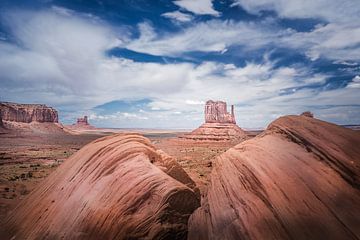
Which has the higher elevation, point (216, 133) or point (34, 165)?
point (216, 133)

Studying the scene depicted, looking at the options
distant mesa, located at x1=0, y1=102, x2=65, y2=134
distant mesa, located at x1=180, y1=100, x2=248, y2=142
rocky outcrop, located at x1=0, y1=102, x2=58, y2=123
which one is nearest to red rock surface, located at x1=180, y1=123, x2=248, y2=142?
distant mesa, located at x1=180, y1=100, x2=248, y2=142

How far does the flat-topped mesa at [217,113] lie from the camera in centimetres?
13962

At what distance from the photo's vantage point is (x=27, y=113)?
15412cm

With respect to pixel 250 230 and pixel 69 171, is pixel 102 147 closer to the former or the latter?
pixel 69 171

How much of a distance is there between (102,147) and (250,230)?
599 centimetres

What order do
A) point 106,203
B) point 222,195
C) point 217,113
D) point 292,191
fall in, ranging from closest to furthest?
1. point 292,191
2. point 106,203
3. point 222,195
4. point 217,113

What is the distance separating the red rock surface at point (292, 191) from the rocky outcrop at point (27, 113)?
161925 millimetres

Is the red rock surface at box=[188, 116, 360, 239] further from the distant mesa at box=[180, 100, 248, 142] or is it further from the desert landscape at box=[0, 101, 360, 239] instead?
the distant mesa at box=[180, 100, 248, 142]

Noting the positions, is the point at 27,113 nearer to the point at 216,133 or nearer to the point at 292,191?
the point at 216,133

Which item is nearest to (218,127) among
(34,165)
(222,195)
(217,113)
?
(217,113)

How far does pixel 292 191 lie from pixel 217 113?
135278mm

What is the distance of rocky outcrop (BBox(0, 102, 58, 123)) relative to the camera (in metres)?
144

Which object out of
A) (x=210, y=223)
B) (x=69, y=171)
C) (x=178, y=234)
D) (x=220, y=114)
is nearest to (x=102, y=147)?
(x=69, y=171)

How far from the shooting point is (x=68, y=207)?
24.3ft
